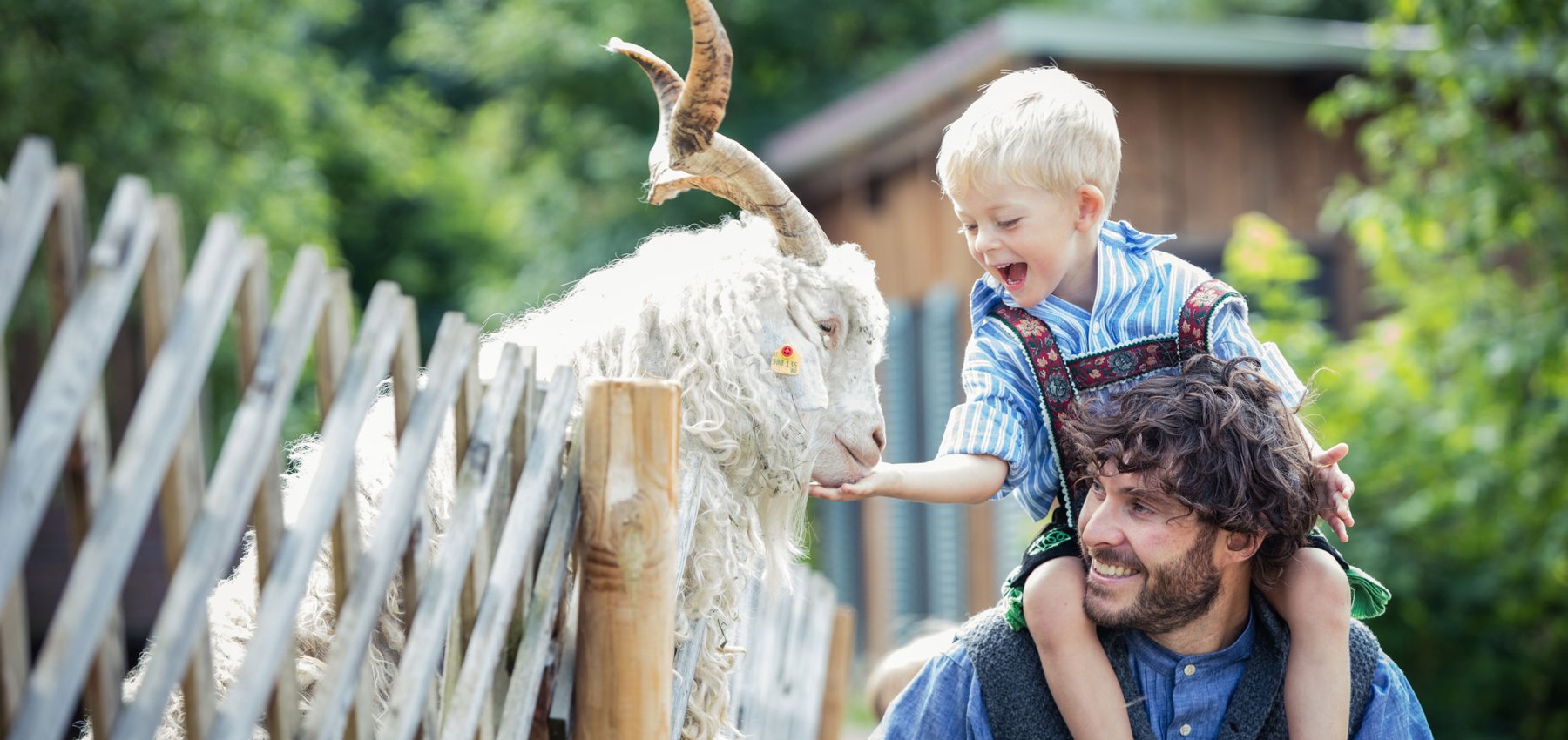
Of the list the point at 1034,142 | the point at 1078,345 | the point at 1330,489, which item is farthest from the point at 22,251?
the point at 1330,489

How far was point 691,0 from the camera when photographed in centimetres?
258

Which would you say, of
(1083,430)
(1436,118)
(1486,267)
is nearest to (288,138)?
(1436,118)

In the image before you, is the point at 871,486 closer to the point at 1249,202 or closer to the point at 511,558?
the point at 511,558

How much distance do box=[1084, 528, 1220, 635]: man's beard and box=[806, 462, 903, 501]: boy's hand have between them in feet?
1.38

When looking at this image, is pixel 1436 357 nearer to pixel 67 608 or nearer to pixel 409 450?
pixel 409 450

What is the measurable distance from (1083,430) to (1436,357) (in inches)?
243

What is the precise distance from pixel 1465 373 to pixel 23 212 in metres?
7.75

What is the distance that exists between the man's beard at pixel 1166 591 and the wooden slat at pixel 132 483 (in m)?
1.70

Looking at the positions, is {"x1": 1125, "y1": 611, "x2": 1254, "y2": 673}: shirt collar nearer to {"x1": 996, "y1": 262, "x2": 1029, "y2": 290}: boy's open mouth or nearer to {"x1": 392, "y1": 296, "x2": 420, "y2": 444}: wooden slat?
{"x1": 996, "y1": 262, "x2": 1029, "y2": 290}: boy's open mouth

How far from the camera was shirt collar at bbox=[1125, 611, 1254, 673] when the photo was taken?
9.11ft

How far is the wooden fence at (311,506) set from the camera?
155cm

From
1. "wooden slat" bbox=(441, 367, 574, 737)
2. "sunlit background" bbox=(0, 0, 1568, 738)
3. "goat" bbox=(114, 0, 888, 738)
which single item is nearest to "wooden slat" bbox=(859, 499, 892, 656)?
"sunlit background" bbox=(0, 0, 1568, 738)

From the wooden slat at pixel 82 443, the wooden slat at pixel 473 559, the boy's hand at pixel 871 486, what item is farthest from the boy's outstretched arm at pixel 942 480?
the wooden slat at pixel 82 443

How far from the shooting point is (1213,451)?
2633 mm
